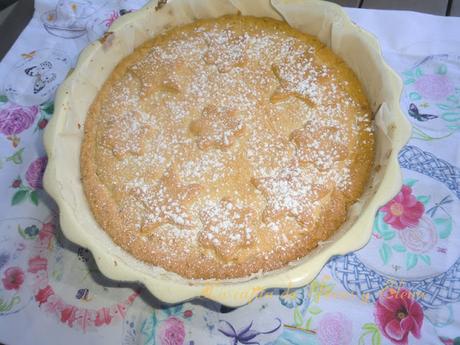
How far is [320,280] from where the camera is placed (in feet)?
3.42

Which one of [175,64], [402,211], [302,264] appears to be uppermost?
[175,64]

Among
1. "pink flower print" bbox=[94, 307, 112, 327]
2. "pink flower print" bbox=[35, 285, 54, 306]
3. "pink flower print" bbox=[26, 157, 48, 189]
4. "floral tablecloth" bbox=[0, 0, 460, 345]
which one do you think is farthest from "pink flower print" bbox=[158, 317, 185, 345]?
"pink flower print" bbox=[26, 157, 48, 189]

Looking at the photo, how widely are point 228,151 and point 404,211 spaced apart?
49cm

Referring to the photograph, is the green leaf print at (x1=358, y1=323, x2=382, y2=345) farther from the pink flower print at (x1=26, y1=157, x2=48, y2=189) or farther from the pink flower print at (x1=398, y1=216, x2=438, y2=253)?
the pink flower print at (x1=26, y1=157, x2=48, y2=189)

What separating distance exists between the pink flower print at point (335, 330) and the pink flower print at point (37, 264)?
73 centimetres

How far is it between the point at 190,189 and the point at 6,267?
22.0 inches

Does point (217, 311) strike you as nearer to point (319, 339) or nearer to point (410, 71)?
point (319, 339)

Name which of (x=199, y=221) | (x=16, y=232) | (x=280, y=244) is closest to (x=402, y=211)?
(x=280, y=244)

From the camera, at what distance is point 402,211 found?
1.11m

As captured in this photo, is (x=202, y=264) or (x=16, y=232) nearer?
(x=202, y=264)

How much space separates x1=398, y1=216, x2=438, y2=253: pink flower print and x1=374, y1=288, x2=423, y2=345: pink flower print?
0.12 metres

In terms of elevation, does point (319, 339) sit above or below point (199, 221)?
below

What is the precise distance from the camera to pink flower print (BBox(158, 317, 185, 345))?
102cm

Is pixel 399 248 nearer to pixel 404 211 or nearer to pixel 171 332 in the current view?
pixel 404 211
